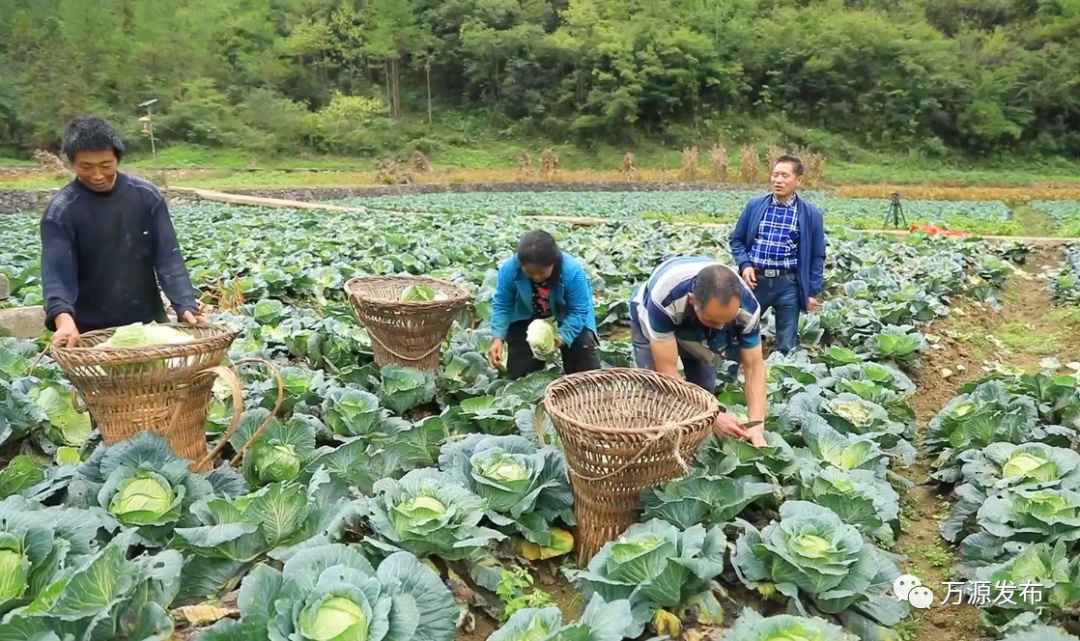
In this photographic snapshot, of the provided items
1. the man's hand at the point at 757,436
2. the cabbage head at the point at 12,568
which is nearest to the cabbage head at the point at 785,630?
the man's hand at the point at 757,436

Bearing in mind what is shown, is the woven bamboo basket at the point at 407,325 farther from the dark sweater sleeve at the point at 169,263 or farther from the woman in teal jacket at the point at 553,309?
the dark sweater sleeve at the point at 169,263

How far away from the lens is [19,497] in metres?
2.45

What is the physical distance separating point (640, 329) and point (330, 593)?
2.20 m

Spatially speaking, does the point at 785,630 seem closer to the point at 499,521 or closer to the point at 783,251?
the point at 499,521

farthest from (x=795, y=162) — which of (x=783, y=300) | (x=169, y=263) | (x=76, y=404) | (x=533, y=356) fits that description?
(x=76, y=404)

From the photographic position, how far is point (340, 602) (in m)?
1.97

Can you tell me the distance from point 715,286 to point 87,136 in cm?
247

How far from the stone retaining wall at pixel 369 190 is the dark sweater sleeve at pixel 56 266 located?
56.3 ft

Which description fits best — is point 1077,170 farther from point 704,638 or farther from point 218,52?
point 218,52

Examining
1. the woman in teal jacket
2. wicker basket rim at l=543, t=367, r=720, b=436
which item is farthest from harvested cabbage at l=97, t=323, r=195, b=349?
the woman in teal jacket

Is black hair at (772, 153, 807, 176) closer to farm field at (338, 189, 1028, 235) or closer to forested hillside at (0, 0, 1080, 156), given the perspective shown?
farm field at (338, 189, 1028, 235)

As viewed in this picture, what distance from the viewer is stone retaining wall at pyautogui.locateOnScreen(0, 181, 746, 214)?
19875 millimetres

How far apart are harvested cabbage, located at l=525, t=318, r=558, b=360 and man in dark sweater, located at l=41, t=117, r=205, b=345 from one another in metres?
1.59

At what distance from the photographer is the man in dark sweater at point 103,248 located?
3059 mm
